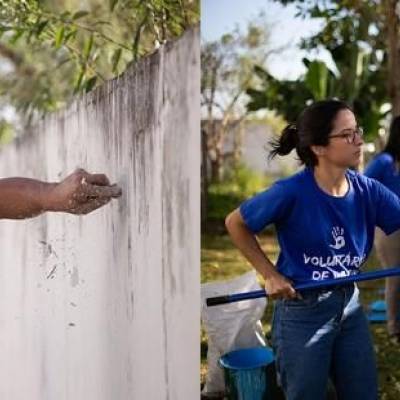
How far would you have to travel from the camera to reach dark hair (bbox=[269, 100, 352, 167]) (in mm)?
2020

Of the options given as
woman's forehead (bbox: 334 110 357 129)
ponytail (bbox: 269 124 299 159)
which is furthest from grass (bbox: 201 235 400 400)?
woman's forehead (bbox: 334 110 357 129)

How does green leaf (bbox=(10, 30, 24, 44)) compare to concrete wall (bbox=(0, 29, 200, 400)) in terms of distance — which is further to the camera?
green leaf (bbox=(10, 30, 24, 44))

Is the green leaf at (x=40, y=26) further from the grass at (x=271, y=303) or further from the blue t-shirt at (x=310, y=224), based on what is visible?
the grass at (x=271, y=303)

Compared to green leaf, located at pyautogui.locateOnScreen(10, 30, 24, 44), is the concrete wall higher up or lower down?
lower down

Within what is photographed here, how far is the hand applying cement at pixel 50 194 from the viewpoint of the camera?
4.94 ft

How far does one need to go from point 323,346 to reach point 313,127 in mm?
715

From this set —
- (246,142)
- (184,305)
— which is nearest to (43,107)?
(184,305)

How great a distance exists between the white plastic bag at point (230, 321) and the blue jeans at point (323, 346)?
1.00 meters

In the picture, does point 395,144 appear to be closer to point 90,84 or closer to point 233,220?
point 233,220

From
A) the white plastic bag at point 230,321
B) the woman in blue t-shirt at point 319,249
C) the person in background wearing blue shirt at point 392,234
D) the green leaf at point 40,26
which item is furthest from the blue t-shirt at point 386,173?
the green leaf at point 40,26

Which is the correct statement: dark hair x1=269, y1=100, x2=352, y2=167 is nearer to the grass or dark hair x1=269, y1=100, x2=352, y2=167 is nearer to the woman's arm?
the woman's arm

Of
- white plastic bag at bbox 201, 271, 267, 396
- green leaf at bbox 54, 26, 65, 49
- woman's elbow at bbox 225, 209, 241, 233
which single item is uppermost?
green leaf at bbox 54, 26, 65, 49

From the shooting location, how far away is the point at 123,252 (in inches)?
73.8

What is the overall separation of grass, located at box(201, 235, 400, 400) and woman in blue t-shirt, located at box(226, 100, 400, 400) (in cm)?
144
